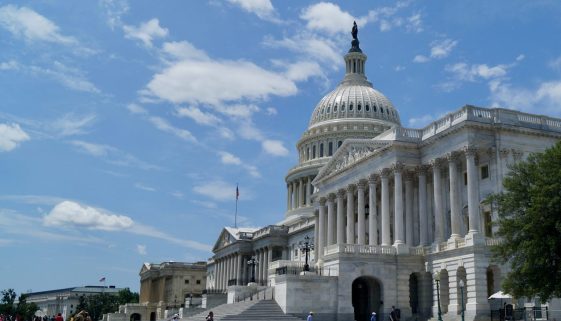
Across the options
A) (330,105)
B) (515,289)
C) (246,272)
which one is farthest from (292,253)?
(515,289)

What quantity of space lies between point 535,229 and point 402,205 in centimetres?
2411

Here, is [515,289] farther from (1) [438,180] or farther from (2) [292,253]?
(2) [292,253]

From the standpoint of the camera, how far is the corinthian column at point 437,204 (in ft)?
194

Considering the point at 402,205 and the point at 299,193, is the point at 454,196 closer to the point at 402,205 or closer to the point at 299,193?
the point at 402,205

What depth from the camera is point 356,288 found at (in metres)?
63.2

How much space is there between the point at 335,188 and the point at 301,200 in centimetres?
5388

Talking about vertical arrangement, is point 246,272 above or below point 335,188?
below

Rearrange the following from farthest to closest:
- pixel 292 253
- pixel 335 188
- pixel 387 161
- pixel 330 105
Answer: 1. pixel 330 105
2. pixel 292 253
3. pixel 335 188
4. pixel 387 161

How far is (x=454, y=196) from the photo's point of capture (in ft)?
187

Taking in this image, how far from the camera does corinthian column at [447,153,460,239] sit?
56562mm

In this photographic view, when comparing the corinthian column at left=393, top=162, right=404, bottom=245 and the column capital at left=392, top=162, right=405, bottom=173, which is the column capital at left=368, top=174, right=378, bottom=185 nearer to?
the corinthian column at left=393, top=162, right=404, bottom=245

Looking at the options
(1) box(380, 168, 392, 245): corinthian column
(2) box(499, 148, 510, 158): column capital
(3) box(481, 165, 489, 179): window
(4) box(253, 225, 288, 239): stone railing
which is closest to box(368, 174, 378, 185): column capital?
(1) box(380, 168, 392, 245): corinthian column

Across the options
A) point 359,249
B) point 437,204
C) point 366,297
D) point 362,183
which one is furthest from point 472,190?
point 362,183

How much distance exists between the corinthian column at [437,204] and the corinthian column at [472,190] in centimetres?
485
